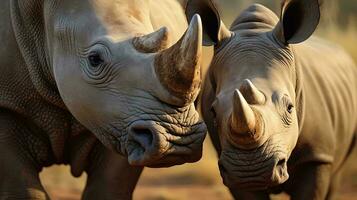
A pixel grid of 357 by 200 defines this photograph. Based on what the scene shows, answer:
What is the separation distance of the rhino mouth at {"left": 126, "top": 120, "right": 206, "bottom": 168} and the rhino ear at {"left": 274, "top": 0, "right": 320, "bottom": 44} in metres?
1.55

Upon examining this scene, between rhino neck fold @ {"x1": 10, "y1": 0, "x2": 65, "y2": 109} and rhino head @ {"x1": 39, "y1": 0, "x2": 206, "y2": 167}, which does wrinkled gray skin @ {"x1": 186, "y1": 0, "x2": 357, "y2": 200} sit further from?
rhino neck fold @ {"x1": 10, "y1": 0, "x2": 65, "y2": 109}

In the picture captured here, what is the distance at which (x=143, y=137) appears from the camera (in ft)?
19.2

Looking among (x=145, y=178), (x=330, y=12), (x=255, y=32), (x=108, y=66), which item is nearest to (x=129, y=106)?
(x=108, y=66)

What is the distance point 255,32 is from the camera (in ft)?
23.8

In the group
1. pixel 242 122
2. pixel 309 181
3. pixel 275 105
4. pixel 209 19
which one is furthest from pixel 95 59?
pixel 309 181

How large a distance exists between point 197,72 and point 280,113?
1079 millimetres

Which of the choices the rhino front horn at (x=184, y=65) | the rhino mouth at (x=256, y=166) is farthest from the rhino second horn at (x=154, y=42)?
the rhino mouth at (x=256, y=166)

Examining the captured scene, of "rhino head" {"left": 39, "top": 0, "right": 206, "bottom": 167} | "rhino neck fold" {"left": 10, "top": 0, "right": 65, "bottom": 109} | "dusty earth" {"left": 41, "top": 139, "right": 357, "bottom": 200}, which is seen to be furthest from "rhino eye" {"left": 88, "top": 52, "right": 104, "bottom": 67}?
"dusty earth" {"left": 41, "top": 139, "right": 357, "bottom": 200}

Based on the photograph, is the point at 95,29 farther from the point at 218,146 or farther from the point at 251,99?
the point at 218,146

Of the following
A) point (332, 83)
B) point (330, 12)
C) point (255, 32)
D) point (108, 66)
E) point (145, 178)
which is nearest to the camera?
point (108, 66)

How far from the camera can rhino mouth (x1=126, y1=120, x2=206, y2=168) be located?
575 centimetres

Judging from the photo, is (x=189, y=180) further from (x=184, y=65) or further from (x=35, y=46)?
(x=184, y=65)

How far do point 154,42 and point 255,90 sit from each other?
762mm

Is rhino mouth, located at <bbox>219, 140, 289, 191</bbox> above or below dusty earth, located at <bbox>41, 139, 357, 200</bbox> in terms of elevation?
above
